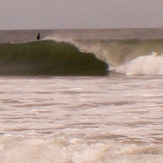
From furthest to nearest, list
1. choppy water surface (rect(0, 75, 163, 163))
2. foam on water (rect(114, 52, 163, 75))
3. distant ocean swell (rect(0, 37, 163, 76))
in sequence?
distant ocean swell (rect(0, 37, 163, 76))
foam on water (rect(114, 52, 163, 75))
choppy water surface (rect(0, 75, 163, 163))

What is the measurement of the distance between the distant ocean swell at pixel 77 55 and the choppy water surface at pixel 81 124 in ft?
15.6

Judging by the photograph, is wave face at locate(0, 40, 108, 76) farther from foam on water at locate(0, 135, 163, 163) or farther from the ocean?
foam on water at locate(0, 135, 163, 163)

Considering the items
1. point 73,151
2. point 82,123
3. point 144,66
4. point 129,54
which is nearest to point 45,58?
point 129,54

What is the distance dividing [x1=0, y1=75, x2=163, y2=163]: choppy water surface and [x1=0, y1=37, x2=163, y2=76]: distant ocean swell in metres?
4.74

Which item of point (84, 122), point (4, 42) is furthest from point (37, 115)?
point (4, 42)

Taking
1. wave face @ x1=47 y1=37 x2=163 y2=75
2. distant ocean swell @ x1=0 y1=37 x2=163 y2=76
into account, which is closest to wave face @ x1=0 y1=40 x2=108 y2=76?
distant ocean swell @ x1=0 y1=37 x2=163 y2=76

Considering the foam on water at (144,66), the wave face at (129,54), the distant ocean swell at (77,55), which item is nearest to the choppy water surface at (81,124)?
the foam on water at (144,66)

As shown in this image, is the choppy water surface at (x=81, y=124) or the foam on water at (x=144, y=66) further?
the foam on water at (x=144, y=66)

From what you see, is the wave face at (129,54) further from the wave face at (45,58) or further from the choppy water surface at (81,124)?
the choppy water surface at (81,124)

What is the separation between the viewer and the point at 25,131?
3.44 m

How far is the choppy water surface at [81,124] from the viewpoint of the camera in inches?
113

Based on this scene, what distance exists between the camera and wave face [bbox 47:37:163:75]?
9.34 m

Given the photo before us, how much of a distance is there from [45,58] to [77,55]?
58cm

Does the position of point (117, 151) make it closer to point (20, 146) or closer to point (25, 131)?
point (20, 146)
